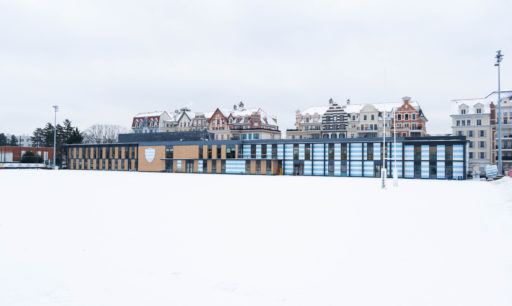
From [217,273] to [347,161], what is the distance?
60.5 m

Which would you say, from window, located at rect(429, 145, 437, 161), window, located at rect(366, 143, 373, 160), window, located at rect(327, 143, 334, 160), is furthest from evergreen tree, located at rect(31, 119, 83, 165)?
window, located at rect(429, 145, 437, 161)

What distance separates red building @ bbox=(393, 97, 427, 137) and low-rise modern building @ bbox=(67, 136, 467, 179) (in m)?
18.7

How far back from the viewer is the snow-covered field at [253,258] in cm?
729

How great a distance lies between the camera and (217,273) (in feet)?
27.9

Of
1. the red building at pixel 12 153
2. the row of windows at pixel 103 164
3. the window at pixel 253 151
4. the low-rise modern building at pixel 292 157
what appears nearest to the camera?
the low-rise modern building at pixel 292 157

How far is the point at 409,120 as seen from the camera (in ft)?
262

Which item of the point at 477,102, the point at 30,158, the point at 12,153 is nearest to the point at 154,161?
the point at 30,158

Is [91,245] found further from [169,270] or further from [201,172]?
[201,172]

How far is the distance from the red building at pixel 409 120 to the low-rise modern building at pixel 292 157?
18747mm

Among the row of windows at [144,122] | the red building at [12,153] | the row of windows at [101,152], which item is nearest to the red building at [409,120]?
the row of windows at [101,152]

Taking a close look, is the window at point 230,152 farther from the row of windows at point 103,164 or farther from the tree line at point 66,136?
the tree line at point 66,136

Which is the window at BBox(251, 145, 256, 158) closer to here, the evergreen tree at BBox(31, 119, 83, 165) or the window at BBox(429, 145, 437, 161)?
the window at BBox(429, 145, 437, 161)

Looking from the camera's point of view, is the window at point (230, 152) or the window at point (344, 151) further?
the window at point (230, 152)

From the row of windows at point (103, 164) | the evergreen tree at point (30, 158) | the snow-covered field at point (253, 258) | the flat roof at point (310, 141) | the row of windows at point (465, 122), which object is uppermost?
the row of windows at point (465, 122)
